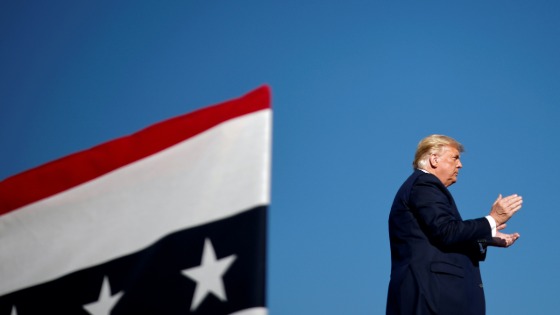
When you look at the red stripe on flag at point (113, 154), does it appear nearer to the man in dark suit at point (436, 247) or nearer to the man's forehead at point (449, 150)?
the man in dark suit at point (436, 247)

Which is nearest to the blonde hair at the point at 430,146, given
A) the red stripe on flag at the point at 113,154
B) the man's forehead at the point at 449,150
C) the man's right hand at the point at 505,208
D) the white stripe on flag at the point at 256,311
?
the man's forehead at the point at 449,150

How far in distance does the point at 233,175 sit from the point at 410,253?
2.71 metres

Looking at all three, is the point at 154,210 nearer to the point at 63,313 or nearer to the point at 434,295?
the point at 63,313

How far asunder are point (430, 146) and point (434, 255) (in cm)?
65

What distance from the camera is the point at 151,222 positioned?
6.21 feet

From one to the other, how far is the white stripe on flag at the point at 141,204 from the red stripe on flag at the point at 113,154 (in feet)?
0.06

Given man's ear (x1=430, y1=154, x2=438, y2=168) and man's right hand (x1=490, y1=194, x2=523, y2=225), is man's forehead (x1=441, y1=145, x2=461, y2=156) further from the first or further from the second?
man's right hand (x1=490, y1=194, x2=523, y2=225)

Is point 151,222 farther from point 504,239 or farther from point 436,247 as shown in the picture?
point 504,239

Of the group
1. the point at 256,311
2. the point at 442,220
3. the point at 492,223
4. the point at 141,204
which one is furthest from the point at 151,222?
the point at 492,223

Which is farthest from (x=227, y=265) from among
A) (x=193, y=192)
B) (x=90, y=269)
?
(x=90, y=269)

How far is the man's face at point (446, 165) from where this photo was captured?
4555 mm

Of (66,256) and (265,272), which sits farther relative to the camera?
(66,256)

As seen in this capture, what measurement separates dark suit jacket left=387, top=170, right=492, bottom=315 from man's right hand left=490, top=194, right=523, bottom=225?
0.10 m

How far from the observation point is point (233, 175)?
5.54 feet
